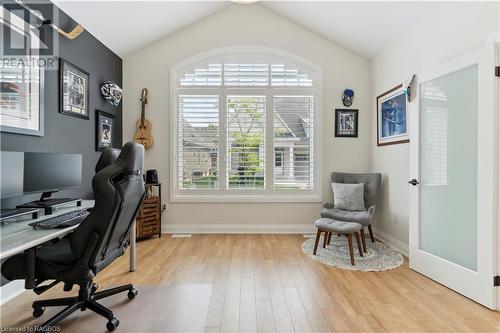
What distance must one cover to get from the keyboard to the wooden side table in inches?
62.6

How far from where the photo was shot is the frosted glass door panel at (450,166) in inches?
87.6

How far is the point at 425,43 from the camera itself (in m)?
2.96

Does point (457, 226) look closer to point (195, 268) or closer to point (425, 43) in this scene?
point (425, 43)

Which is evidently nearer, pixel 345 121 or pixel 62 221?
pixel 62 221

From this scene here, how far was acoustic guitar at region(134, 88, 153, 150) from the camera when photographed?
4.10 m

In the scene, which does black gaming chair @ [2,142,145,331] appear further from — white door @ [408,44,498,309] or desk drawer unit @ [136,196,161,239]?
white door @ [408,44,498,309]

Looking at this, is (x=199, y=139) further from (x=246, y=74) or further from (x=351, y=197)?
(x=351, y=197)

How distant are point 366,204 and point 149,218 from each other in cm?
302

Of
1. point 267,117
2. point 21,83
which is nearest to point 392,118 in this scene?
point 267,117

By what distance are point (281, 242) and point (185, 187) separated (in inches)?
67.8

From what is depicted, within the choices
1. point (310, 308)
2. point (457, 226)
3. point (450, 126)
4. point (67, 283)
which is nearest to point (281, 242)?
point (310, 308)

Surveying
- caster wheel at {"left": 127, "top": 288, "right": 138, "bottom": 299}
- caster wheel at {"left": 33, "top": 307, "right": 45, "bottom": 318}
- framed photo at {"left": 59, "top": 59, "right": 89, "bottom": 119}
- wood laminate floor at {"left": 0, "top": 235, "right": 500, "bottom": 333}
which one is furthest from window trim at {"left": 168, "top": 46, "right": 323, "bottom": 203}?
caster wheel at {"left": 33, "top": 307, "right": 45, "bottom": 318}

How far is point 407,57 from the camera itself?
10.8 feet

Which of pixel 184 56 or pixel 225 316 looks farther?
pixel 184 56
